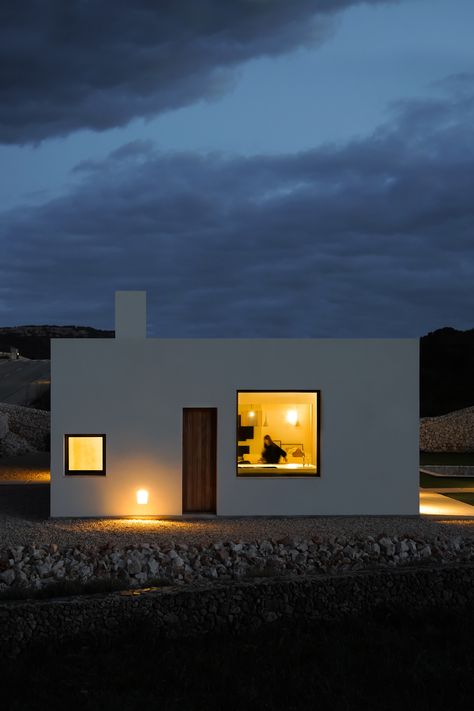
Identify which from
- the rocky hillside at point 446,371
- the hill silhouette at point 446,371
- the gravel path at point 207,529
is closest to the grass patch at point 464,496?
the gravel path at point 207,529

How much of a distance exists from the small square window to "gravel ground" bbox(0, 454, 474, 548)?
78 cm

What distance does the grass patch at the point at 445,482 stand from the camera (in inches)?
671

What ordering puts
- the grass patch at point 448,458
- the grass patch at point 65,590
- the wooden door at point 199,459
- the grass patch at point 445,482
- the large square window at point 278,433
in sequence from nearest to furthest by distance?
the grass patch at point 65,590, the wooden door at point 199,459, the large square window at point 278,433, the grass patch at point 445,482, the grass patch at point 448,458

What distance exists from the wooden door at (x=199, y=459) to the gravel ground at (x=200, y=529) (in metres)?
0.46

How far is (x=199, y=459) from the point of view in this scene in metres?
12.7

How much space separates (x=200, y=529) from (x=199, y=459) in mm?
1642

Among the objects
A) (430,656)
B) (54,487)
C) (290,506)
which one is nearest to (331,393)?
(290,506)

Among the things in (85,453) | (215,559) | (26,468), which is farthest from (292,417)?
(26,468)

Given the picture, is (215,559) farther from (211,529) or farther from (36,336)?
(36,336)

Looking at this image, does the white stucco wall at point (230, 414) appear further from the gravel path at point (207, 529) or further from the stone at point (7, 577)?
the stone at point (7, 577)

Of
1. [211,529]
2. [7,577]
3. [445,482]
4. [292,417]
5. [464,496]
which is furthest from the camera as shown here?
[445,482]

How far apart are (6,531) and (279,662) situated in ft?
18.5

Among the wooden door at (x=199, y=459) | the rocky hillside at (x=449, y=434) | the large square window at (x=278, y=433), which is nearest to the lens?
the wooden door at (x=199, y=459)

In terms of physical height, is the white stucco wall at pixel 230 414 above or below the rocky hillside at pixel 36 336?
below
